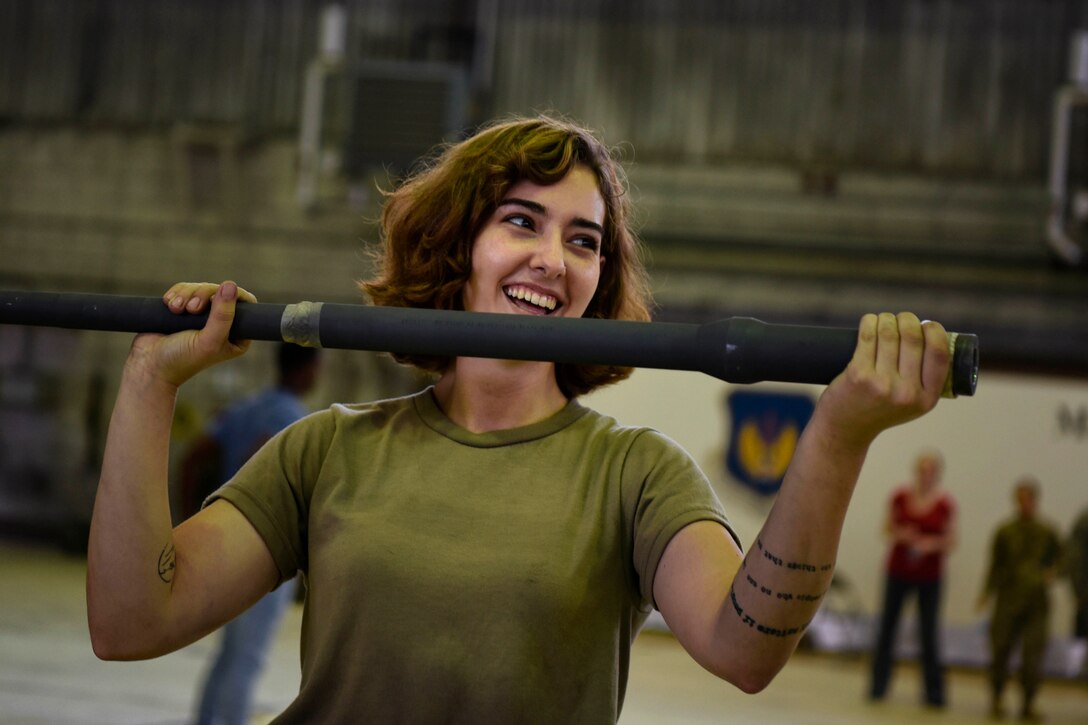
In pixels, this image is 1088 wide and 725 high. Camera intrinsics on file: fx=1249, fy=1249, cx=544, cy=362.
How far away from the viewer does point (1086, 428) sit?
30.2 feet

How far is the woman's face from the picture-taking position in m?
1.79

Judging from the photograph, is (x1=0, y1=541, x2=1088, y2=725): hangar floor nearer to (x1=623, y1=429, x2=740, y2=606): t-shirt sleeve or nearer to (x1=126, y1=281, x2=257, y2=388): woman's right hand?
(x1=126, y1=281, x2=257, y2=388): woman's right hand

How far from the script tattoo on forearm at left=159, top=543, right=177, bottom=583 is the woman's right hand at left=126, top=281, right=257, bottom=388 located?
0.22 meters

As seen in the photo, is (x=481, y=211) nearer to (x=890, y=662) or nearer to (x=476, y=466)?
(x=476, y=466)

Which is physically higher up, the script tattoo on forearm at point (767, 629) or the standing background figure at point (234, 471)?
the script tattoo on forearm at point (767, 629)

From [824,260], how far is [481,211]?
886 cm

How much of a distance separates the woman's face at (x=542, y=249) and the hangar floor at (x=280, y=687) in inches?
168

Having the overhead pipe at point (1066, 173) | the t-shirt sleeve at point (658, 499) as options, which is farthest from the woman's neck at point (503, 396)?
the overhead pipe at point (1066, 173)

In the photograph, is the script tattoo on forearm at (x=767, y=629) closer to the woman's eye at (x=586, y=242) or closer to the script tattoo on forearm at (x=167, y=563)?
the woman's eye at (x=586, y=242)

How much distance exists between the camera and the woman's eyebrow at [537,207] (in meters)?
1.81

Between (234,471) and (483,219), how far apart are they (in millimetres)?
3223

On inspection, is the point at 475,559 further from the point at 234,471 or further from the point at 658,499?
the point at 234,471

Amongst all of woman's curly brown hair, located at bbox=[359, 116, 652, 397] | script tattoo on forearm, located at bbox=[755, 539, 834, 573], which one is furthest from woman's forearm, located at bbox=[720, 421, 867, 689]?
woman's curly brown hair, located at bbox=[359, 116, 652, 397]

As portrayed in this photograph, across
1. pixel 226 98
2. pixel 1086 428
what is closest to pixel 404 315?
pixel 1086 428
